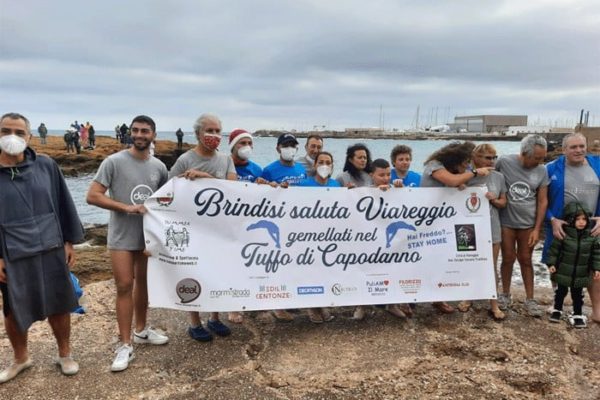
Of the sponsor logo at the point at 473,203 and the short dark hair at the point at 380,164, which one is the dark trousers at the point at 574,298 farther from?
the short dark hair at the point at 380,164

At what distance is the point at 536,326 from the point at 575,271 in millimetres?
798

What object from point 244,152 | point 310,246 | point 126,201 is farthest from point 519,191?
point 126,201

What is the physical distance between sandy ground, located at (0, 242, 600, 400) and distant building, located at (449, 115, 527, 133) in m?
144

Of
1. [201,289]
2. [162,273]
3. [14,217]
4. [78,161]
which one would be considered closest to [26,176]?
[14,217]

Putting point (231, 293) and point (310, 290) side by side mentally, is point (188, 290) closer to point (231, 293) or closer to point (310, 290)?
point (231, 293)

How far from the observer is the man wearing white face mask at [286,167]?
17.7 ft

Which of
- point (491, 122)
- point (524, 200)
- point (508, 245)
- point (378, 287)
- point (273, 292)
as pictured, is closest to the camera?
point (273, 292)

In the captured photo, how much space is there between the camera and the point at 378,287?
521cm

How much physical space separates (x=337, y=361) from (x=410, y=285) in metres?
1.35

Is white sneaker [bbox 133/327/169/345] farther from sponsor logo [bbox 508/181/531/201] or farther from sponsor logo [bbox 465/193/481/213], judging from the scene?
sponsor logo [bbox 508/181/531/201]

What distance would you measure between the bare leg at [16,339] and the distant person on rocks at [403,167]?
4.28 metres

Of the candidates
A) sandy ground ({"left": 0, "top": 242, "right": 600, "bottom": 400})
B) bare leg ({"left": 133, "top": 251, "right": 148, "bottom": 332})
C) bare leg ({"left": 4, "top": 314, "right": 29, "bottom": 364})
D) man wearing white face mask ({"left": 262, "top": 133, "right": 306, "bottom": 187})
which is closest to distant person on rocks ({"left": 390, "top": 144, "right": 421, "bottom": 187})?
man wearing white face mask ({"left": 262, "top": 133, "right": 306, "bottom": 187})

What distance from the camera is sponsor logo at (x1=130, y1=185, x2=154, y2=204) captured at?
441cm

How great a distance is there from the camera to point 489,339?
500 cm
